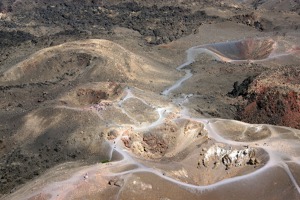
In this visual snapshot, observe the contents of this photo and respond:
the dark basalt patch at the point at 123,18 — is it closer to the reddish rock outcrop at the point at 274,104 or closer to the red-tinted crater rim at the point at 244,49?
the red-tinted crater rim at the point at 244,49

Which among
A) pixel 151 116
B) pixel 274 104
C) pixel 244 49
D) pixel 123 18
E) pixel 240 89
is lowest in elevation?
pixel 123 18

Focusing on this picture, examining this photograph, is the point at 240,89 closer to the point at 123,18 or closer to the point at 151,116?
the point at 151,116

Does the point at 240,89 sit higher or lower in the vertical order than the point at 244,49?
higher

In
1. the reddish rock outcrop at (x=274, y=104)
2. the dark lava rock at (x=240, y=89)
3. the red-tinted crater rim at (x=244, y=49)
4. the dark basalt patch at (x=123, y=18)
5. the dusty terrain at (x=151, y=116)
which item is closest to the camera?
the dusty terrain at (x=151, y=116)

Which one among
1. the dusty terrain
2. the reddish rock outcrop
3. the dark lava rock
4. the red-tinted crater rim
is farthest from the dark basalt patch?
the reddish rock outcrop

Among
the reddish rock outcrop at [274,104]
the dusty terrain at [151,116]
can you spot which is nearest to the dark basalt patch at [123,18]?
the dusty terrain at [151,116]

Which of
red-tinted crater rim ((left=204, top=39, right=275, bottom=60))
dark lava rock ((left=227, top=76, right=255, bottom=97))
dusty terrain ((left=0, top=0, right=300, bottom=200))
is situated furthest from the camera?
red-tinted crater rim ((left=204, top=39, right=275, bottom=60))

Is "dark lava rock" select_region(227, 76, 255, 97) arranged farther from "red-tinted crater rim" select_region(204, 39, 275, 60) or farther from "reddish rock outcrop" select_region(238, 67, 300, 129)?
"red-tinted crater rim" select_region(204, 39, 275, 60)

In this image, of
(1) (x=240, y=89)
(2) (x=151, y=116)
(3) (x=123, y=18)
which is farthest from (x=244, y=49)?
(2) (x=151, y=116)

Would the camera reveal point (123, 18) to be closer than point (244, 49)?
No
